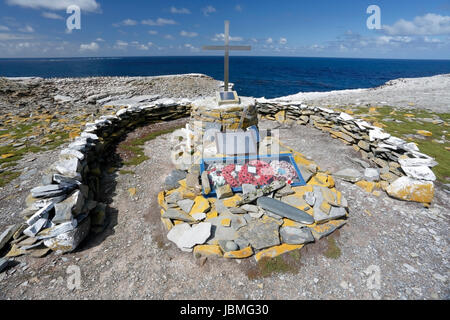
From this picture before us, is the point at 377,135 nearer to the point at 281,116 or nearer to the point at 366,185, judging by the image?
the point at 366,185

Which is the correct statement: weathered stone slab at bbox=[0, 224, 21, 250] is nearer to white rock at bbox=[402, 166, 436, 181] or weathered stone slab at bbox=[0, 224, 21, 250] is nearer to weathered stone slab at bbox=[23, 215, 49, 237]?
weathered stone slab at bbox=[23, 215, 49, 237]

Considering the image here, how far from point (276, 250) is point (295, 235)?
54 centimetres

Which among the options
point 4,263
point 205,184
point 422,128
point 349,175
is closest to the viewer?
point 4,263

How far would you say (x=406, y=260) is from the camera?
12.7ft

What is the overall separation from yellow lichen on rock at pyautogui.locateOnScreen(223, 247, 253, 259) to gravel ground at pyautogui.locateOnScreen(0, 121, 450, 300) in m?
0.10

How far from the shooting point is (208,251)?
4.01 meters

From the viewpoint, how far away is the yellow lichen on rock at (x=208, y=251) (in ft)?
13.1

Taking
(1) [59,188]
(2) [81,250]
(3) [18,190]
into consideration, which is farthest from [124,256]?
(3) [18,190]

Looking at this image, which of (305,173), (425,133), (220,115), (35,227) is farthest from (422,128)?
(35,227)

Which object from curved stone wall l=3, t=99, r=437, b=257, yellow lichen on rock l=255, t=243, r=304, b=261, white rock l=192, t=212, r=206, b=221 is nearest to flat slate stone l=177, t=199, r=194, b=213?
white rock l=192, t=212, r=206, b=221

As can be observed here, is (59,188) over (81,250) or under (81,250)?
over
